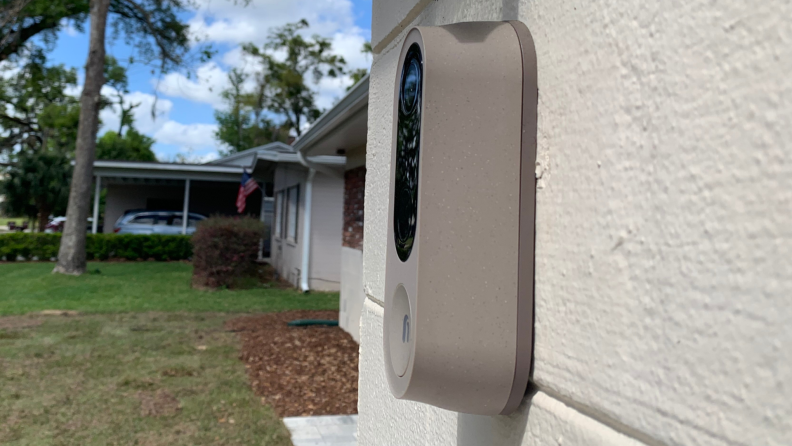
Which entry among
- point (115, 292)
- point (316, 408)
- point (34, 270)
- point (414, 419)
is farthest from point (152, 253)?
point (414, 419)

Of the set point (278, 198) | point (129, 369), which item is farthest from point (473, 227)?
point (278, 198)

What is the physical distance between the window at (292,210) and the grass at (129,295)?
2082 millimetres

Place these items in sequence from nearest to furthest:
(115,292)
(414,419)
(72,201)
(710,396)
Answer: (710,396)
(414,419)
(115,292)
(72,201)

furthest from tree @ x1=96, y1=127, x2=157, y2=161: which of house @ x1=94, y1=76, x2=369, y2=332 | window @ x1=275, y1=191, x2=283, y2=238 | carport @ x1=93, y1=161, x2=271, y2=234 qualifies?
window @ x1=275, y1=191, x2=283, y2=238

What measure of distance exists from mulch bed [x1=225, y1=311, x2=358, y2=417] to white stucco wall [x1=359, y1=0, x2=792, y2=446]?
5540mm

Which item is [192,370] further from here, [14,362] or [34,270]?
[34,270]

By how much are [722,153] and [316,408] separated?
609 cm

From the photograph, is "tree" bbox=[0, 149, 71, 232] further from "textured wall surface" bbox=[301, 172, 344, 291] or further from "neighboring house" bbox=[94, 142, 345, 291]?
"textured wall surface" bbox=[301, 172, 344, 291]

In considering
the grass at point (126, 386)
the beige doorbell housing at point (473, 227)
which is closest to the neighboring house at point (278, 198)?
the grass at point (126, 386)

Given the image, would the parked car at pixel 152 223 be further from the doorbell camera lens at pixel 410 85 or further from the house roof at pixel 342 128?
the doorbell camera lens at pixel 410 85

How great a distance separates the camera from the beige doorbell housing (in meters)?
0.86

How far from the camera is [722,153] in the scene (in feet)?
1.88

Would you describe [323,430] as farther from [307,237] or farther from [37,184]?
[37,184]

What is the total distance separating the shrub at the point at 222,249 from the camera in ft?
46.7
